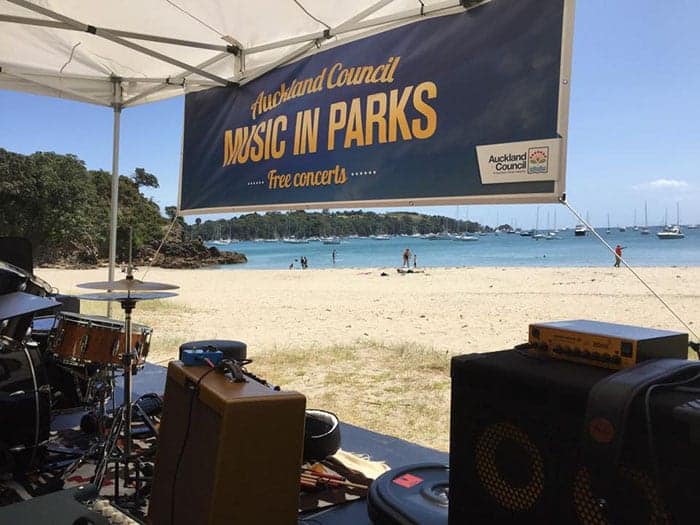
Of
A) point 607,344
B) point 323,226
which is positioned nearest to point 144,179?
point 323,226

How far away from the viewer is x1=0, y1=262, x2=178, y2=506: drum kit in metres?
2.74

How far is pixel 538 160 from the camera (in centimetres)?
241

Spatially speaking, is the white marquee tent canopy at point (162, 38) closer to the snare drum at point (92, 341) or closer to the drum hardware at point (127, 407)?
the drum hardware at point (127, 407)

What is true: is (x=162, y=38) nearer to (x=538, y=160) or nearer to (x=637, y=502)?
(x=538, y=160)

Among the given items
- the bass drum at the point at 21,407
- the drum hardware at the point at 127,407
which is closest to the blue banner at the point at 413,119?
the drum hardware at the point at 127,407

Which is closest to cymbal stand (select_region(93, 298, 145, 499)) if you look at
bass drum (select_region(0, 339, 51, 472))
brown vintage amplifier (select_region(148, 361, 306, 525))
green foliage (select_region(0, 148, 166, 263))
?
bass drum (select_region(0, 339, 51, 472))

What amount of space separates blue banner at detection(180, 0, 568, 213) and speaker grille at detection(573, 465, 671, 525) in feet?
5.06

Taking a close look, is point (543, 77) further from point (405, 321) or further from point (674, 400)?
point (405, 321)

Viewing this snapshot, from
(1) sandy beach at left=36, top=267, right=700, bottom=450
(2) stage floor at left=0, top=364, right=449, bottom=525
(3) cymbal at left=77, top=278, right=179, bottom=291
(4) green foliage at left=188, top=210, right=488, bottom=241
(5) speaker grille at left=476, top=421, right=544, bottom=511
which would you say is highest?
(4) green foliage at left=188, top=210, right=488, bottom=241

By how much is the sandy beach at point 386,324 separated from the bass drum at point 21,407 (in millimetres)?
2668

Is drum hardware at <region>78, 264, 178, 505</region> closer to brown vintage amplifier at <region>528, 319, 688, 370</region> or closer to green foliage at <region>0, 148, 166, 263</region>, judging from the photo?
brown vintage amplifier at <region>528, 319, 688, 370</region>

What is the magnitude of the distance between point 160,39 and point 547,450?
11.6 feet

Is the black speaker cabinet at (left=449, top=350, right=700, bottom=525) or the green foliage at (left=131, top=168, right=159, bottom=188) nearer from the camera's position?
the black speaker cabinet at (left=449, top=350, right=700, bottom=525)

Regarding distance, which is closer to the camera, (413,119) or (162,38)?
(413,119)
